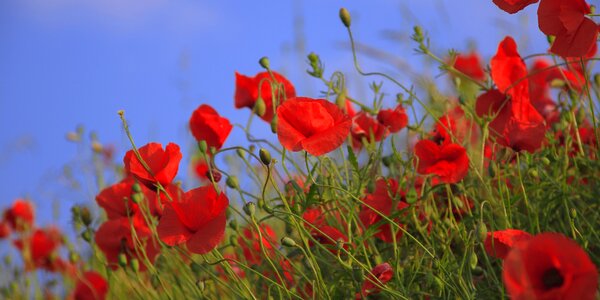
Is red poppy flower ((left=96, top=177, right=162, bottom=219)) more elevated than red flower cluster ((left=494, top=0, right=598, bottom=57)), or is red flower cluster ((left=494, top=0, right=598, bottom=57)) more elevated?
red poppy flower ((left=96, top=177, right=162, bottom=219))

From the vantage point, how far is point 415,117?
5.43 feet

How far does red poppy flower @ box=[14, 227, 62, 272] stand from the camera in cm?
276

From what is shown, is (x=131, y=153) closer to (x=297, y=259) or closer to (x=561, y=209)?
(x=297, y=259)

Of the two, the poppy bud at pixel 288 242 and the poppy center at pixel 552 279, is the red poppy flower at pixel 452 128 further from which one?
the poppy center at pixel 552 279

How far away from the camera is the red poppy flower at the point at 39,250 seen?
2.76 m

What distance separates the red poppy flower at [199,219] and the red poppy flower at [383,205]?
0.33m

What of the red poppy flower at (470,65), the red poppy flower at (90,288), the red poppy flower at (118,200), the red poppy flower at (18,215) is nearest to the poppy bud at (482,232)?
the red poppy flower at (118,200)

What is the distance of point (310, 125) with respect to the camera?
128 cm

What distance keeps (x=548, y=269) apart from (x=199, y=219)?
24.8 inches

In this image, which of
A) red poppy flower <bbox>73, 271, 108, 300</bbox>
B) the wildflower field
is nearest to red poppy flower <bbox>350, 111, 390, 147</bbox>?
the wildflower field

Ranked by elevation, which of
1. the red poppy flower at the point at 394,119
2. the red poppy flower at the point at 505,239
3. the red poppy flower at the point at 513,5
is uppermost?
the red poppy flower at the point at 513,5

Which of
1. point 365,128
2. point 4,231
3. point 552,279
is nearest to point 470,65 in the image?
point 365,128

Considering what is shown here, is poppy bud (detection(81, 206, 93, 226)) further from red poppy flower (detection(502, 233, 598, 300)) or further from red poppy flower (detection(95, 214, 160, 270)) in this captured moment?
red poppy flower (detection(502, 233, 598, 300))

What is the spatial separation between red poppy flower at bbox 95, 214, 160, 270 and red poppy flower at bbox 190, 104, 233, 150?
0.96 feet
